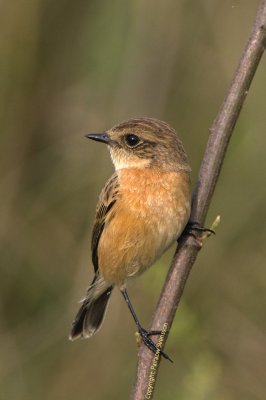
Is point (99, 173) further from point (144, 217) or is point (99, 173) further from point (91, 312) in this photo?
point (144, 217)

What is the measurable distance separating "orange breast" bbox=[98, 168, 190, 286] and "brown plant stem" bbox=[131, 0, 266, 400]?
56 centimetres

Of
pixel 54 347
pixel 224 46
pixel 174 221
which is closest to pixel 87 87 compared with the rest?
pixel 224 46

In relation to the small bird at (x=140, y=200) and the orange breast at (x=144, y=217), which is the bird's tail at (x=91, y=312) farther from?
the orange breast at (x=144, y=217)

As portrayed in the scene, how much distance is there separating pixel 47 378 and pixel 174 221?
3.07m

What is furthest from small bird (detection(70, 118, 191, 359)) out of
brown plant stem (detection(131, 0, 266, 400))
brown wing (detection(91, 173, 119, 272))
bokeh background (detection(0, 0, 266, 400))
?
bokeh background (detection(0, 0, 266, 400))

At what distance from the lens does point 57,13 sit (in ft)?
24.9

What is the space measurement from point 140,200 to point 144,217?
139mm

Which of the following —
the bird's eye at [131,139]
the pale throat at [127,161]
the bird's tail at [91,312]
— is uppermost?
the bird's eye at [131,139]

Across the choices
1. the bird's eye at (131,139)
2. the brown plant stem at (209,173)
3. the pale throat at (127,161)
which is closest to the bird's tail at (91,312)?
the pale throat at (127,161)

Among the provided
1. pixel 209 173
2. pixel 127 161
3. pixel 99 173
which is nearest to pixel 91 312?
pixel 99 173

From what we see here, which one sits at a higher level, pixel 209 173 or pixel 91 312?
pixel 209 173

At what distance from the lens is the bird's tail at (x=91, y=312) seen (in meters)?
6.45

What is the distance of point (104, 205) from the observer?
5617mm

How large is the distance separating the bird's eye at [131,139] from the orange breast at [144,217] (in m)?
0.21
